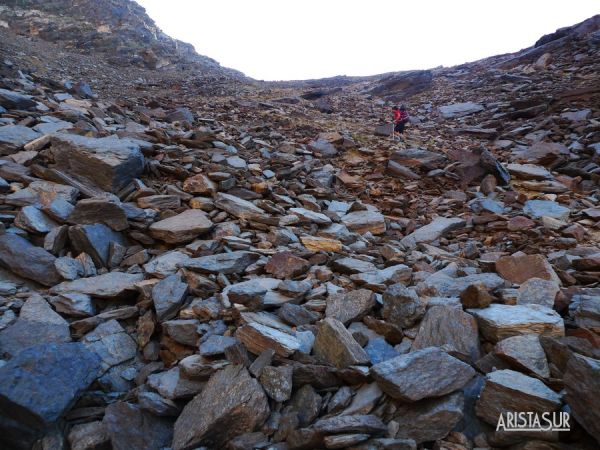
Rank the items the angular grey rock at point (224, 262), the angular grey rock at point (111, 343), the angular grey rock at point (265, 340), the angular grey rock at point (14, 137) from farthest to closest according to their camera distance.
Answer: the angular grey rock at point (14, 137)
the angular grey rock at point (224, 262)
the angular grey rock at point (111, 343)
the angular grey rock at point (265, 340)

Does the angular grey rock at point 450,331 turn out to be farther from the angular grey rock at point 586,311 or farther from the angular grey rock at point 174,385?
the angular grey rock at point 174,385

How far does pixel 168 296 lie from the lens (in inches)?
154

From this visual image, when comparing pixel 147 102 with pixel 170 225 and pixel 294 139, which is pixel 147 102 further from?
pixel 170 225

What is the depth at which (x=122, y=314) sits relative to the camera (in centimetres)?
388

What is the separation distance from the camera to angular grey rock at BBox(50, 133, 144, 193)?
5.86 meters

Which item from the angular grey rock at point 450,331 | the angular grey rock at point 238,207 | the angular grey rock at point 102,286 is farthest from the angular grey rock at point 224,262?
the angular grey rock at point 450,331

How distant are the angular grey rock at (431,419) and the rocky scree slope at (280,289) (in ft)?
0.04

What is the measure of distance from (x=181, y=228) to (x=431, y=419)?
13.1ft

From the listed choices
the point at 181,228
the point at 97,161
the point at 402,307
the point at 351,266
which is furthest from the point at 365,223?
the point at 97,161

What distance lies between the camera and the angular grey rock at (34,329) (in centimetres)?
335

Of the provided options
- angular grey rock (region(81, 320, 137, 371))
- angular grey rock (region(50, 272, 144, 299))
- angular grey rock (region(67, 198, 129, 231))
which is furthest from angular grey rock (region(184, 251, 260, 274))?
angular grey rock (region(67, 198, 129, 231))

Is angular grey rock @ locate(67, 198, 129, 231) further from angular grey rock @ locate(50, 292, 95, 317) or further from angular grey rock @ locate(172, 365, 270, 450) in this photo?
angular grey rock @ locate(172, 365, 270, 450)

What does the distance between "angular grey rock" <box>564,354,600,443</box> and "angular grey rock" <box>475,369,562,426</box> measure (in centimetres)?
14

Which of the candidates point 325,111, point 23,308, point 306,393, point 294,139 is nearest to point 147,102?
point 294,139
